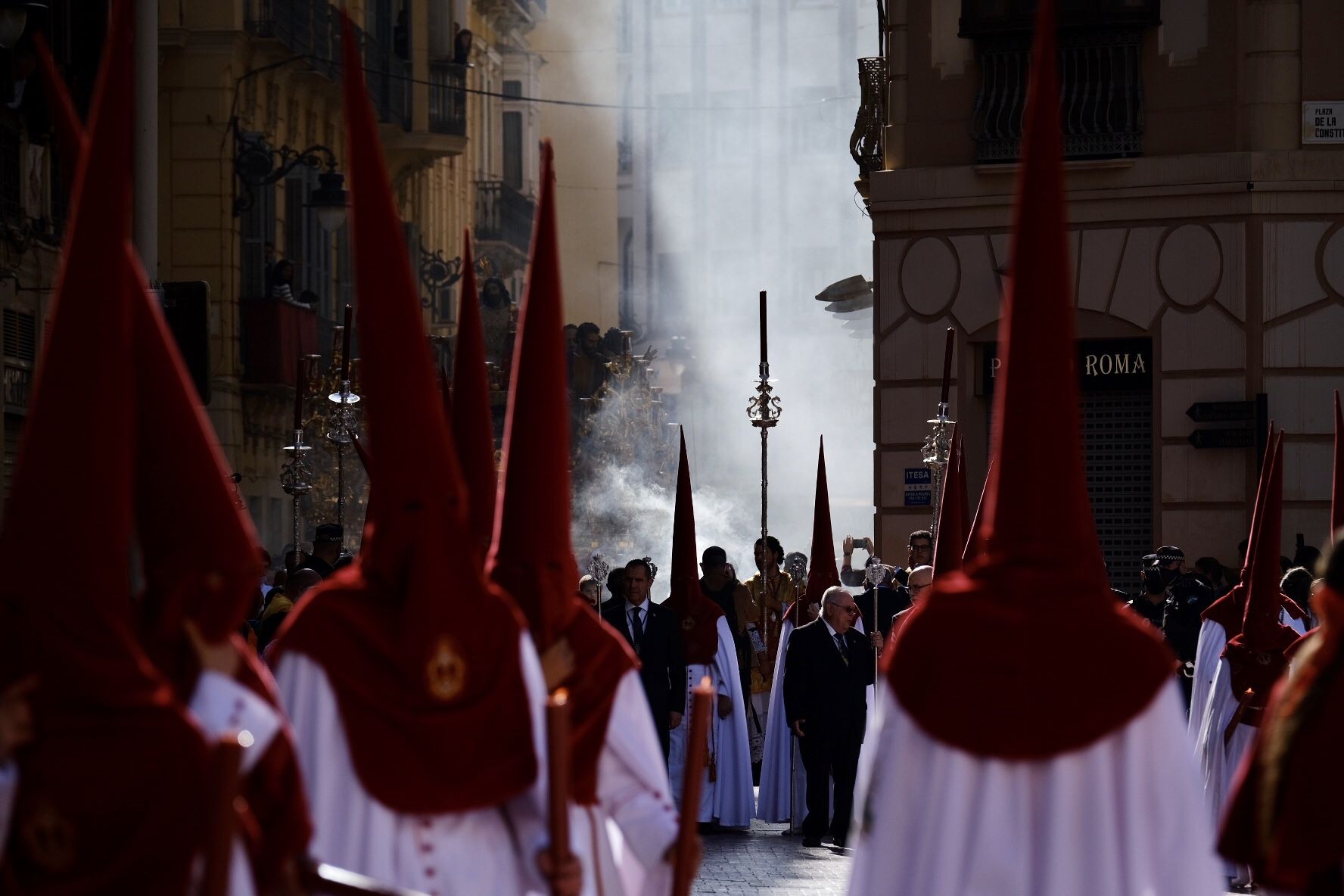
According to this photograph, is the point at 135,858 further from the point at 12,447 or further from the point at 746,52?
the point at 746,52

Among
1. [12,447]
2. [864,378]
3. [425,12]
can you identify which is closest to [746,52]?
[864,378]

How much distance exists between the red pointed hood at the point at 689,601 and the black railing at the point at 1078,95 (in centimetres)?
709

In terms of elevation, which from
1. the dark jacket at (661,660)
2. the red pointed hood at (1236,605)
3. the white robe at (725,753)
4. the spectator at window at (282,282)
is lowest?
the white robe at (725,753)

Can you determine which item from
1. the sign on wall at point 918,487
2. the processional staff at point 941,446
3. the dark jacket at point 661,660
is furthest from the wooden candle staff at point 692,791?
the sign on wall at point 918,487

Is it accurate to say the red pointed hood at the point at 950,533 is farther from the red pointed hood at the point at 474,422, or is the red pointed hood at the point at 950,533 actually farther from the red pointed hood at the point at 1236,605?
the red pointed hood at the point at 474,422

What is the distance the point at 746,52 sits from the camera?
54.1 meters

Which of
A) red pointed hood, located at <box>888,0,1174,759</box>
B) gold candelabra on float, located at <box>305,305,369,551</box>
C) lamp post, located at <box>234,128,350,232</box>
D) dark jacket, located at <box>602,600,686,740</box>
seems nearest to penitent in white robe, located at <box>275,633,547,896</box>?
red pointed hood, located at <box>888,0,1174,759</box>

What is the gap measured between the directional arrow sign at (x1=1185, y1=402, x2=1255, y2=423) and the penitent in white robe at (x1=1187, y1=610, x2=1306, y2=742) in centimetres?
751

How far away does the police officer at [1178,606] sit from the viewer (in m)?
15.2

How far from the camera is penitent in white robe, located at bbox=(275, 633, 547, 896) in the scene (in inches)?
236

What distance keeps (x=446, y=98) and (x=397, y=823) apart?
34892mm

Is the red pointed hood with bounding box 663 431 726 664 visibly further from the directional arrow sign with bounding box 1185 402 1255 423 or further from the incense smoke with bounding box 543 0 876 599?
the incense smoke with bounding box 543 0 876 599

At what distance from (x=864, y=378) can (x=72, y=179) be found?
48.9 meters

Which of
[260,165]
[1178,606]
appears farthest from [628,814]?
[260,165]
